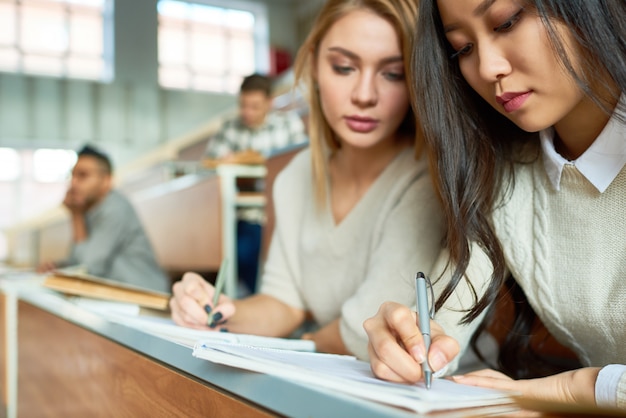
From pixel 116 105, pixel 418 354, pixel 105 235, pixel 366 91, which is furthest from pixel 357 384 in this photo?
pixel 116 105

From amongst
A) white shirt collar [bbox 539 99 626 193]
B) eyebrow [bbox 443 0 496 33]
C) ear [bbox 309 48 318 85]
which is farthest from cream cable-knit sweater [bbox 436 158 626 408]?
ear [bbox 309 48 318 85]

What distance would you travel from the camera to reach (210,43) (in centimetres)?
875

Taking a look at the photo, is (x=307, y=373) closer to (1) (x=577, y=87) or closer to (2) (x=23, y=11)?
(1) (x=577, y=87)

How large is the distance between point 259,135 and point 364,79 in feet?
9.52

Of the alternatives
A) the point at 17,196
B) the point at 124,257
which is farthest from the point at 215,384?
the point at 17,196

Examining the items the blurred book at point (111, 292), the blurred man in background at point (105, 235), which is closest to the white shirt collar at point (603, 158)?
the blurred book at point (111, 292)

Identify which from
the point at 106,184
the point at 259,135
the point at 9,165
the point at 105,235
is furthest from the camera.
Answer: the point at 9,165

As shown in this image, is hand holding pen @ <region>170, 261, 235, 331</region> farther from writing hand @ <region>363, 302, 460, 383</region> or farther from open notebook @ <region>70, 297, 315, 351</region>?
writing hand @ <region>363, 302, 460, 383</region>

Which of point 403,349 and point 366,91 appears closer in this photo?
point 403,349

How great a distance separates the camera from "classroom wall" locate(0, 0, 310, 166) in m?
7.84

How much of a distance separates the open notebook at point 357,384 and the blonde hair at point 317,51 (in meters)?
0.54

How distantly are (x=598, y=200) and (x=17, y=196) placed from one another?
27.6 ft

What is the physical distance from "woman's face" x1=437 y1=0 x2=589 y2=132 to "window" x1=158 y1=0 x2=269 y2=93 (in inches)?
314

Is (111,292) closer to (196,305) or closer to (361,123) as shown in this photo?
(196,305)
